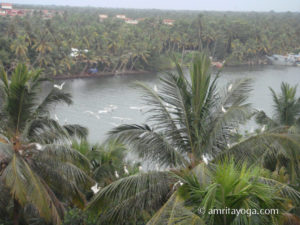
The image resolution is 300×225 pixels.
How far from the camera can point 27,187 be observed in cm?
616

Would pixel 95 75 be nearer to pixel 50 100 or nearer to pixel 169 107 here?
pixel 50 100

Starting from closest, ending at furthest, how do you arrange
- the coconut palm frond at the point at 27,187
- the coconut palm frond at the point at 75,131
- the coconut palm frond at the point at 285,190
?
1. the coconut palm frond at the point at 285,190
2. the coconut palm frond at the point at 27,187
3. the coconut palm frond at the point at 75,131

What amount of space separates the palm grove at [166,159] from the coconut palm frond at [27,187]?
0.01 metres

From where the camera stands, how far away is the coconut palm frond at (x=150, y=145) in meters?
6.06

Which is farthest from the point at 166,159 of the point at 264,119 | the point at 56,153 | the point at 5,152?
the point at 264,119

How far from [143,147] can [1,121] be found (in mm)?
2936

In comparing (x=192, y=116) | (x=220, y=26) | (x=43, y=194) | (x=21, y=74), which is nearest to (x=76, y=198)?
(x=43, y=194)

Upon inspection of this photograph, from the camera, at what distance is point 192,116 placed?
6.28 meters

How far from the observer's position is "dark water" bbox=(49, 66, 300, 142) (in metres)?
30.1

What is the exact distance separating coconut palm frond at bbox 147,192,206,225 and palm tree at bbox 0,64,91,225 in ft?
8.50

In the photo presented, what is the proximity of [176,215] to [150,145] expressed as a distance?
2104mm

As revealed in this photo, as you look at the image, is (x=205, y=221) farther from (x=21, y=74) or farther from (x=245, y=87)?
(x=21, y=74)

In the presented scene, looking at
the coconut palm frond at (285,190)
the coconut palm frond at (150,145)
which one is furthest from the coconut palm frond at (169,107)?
the coconut palm frond at (285,190)

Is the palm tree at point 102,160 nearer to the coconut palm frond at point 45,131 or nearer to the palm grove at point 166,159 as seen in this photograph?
the palm grove at point 166,159
